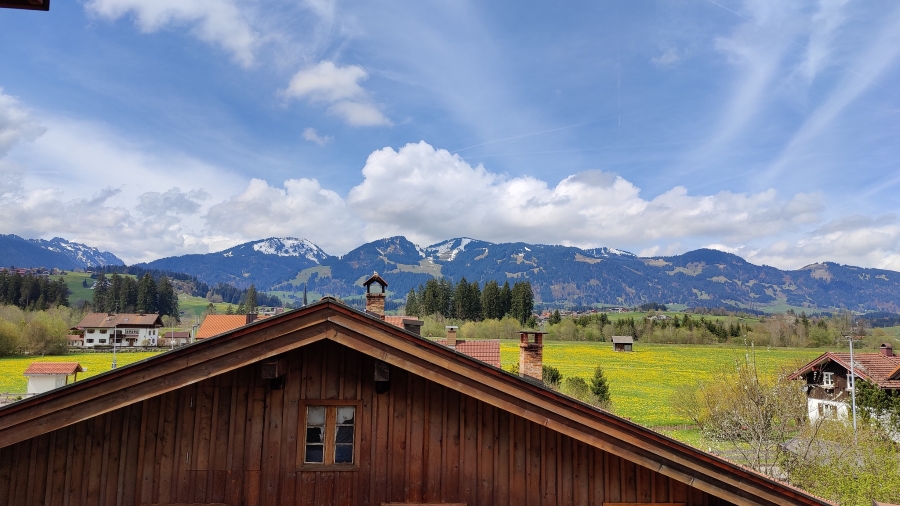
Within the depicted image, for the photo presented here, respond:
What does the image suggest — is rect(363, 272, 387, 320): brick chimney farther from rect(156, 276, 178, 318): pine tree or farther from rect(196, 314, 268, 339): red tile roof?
rect(156, 276, 178, 318): pine tree

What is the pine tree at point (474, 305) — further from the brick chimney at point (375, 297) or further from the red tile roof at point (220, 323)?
the brick chimney at point (375, 297)

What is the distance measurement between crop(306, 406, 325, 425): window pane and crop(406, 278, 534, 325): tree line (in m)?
137

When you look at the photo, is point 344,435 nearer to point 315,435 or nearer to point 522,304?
point 315,435

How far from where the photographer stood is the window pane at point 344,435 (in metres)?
7.02

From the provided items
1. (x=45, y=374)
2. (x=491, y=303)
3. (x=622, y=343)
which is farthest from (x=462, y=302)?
(x=45, y=374)

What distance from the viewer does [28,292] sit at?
134875mm

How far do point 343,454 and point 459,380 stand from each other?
6.86ft

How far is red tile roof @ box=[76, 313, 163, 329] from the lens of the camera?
10950 centimetres

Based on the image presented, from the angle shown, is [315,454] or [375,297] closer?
[315,454]

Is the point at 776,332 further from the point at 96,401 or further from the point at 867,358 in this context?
the point at 96,401

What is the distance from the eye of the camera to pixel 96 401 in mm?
6184

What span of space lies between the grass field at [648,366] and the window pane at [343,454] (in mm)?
39004

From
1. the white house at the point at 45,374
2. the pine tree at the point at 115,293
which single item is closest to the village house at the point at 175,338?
the pine tree at the point at 115,293

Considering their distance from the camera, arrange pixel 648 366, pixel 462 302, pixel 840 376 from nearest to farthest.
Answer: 1. pixel 840 376
2. pixel 648 366
3. pixel 462 302
